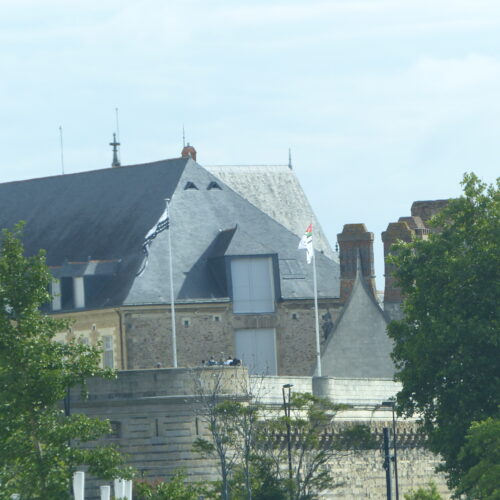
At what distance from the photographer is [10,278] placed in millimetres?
49062

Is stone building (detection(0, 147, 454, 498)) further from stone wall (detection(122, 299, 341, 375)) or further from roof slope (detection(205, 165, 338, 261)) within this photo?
roof slope (detection(205, 165, 338, 261))

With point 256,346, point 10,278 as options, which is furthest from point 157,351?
point 10,278

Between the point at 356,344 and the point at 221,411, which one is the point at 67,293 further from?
the point at 221,411

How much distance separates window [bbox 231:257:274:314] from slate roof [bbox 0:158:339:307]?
355 mm

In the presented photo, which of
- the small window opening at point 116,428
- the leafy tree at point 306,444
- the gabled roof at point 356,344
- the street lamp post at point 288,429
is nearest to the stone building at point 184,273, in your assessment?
the gabled roof at point 356,344

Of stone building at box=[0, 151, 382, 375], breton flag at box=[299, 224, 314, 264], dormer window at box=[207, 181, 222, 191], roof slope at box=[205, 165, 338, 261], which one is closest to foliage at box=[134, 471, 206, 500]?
stone building at box=[0, 151, 382, 375]

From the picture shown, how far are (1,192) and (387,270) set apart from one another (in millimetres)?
15946

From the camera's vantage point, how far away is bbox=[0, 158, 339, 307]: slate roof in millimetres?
81625

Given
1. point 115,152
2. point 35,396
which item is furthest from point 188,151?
point 35,396

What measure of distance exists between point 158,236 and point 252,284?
3605 millimetres

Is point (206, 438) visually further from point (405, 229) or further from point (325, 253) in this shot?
point (325, 253)

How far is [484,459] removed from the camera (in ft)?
189

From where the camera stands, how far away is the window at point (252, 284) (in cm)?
8188

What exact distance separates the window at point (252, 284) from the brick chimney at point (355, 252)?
2.77 meters
